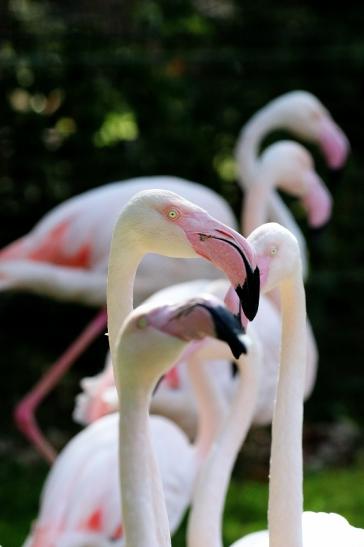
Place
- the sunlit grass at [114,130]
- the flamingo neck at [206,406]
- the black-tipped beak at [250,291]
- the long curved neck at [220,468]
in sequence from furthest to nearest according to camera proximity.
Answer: the sunlit grass at [114,130] < the flamingo neck at [206,406] < the long curved neck at [220,468] < the black-tipped beak at [250,291]

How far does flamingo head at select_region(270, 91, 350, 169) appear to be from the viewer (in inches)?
270

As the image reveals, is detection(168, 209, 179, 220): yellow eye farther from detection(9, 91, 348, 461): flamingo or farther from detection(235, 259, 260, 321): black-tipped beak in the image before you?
detection(9, 91, 348, 461): flamingo

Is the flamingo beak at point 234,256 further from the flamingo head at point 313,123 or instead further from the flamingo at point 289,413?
the flamingo head at point 313,123

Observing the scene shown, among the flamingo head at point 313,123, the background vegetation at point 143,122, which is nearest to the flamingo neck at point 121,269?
the flamingo head at point 313,123

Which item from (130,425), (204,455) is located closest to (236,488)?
(204,455)

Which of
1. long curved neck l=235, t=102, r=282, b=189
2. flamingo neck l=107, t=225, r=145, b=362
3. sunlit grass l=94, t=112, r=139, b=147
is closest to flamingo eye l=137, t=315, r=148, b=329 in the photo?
flamingo neck l=107, t=225, r=145, b=362

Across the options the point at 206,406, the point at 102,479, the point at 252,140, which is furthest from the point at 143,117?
the point at 102,479

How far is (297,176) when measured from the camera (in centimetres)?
609

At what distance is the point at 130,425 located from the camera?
2.45m

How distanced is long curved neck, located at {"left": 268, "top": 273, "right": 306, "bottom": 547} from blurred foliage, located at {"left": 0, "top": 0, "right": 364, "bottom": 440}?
3.96m

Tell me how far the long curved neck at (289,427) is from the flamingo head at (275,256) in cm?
4

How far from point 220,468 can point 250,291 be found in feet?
3.17

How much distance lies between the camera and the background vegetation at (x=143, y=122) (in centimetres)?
752

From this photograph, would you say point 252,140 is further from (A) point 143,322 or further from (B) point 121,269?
(A) point 143,322
